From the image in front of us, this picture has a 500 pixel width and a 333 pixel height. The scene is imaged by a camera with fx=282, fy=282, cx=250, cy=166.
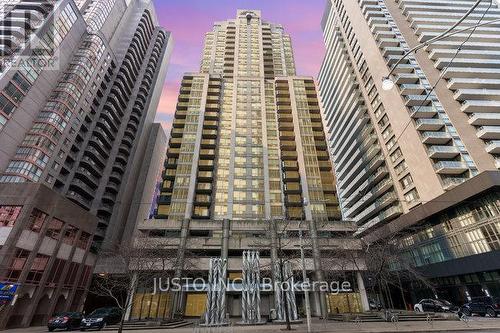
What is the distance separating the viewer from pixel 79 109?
231ft

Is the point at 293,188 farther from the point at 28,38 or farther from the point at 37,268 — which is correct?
the point at 28,38

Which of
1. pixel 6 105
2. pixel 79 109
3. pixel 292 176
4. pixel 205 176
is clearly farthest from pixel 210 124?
pixel 6 105

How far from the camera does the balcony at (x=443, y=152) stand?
52.7 metres

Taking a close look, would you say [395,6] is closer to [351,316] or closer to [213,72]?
[213,72]

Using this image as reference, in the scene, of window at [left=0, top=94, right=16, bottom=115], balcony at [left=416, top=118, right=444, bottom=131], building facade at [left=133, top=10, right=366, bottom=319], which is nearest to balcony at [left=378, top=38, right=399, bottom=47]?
building facade at [left=133, top=10, right=366, bottom=319]

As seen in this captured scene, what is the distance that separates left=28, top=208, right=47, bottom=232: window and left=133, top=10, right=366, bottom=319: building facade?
16.5 meters

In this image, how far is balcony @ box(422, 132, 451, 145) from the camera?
54469mm

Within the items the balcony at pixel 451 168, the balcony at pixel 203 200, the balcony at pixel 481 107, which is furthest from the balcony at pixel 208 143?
the balcony at pixel 481 107

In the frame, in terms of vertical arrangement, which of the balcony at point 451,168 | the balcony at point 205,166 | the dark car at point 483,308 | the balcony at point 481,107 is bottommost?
the dark car at point 483,308

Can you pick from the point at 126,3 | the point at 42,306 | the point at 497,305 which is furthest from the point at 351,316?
the point at 126,3

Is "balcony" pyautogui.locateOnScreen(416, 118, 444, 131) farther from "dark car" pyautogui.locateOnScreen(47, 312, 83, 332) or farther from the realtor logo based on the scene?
the realtor logo

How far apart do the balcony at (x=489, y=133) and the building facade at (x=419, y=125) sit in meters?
0.16

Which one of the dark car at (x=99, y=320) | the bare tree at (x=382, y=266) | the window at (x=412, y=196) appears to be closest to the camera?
the dark car at (x=99, y=320)

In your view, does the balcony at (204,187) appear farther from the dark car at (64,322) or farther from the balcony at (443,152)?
the balcony at (443,152)
